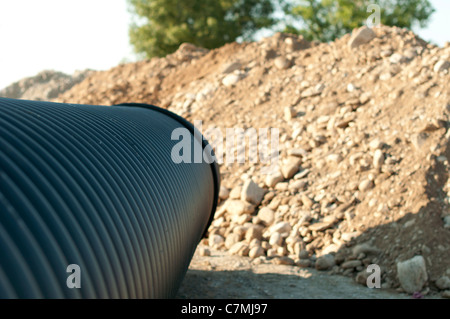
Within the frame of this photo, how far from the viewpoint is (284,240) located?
6496 millimetres

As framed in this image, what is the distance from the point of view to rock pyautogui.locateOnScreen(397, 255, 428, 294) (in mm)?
5027

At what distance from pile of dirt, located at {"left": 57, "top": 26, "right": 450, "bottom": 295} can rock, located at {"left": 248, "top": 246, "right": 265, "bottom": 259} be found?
0.02 metres

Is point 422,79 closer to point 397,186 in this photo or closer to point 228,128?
point 397,186

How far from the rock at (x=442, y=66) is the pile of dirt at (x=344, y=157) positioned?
18 millimetres

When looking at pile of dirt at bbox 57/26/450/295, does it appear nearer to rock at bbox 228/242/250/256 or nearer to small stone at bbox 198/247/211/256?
rock at bbox 228/242/250/256

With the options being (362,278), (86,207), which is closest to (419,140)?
(362,278)

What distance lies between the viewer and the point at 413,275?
5055 millimetres

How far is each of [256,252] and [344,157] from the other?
243cm

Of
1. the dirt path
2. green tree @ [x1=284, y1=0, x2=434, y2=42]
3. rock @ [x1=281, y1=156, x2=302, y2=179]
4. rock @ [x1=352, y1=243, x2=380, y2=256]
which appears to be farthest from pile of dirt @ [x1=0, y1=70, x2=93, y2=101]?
rock @ [x1=352, y1=243, x2=380, y2=256]

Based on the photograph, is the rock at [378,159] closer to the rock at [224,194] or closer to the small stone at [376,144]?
the small stone at [376,144]

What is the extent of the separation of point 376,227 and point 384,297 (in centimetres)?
126

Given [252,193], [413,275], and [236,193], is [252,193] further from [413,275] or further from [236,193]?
[413,275]

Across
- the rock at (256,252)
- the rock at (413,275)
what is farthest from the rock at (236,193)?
the rock at (413,275)
